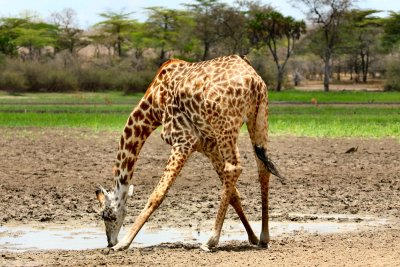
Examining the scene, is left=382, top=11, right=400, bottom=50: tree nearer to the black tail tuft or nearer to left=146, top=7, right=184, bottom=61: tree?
left=146, top=7, right=184, bottom=61: tree

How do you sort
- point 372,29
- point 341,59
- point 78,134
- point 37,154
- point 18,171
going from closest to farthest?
1. point 18,171
2. point 37,154
3. point 78,134
4. point 372,29
5. point 341,59

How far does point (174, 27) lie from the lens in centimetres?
9131

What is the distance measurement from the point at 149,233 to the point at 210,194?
9.55 ft

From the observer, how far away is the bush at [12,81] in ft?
184

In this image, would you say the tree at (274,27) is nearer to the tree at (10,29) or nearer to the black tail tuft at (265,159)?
the tree at (10,29)

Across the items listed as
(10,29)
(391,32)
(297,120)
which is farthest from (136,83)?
(10,29)

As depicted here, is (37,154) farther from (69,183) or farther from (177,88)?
(177,88)

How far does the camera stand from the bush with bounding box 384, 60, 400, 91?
215 ft

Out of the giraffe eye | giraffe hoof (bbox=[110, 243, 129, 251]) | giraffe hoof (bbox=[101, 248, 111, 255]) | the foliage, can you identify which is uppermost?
the giraffe eye

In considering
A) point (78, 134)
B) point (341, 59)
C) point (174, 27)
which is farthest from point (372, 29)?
point (78, 134)

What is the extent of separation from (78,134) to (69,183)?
28.6ft

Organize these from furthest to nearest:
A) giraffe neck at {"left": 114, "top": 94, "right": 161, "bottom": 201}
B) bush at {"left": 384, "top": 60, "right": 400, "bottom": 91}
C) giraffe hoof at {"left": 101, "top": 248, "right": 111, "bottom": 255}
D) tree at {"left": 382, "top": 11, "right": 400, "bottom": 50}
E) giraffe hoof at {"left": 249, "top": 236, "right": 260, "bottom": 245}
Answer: tree at {"left": 382, "top": 11, "right": 400, "bottom": 50}, bush at {"left": 384, "top": 60, "right": 400, "bottom": 91}, giraffe neck at {"left": 114, "top": 94, "right": 161, "bottom": 201}, giraffe hoof at {"left": 249, "top": 236, "right": 260, "bottom": 245}, giraffe hoof at {"left": 101, "top": 248, "right": 111, "bottom": 255}

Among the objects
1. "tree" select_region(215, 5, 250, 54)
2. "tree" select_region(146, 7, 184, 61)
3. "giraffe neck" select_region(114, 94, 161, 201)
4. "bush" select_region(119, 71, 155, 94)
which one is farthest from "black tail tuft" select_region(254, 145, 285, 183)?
"tree" select_region(146, 7, 184, 61)

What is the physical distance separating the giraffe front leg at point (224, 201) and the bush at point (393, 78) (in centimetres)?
5774
